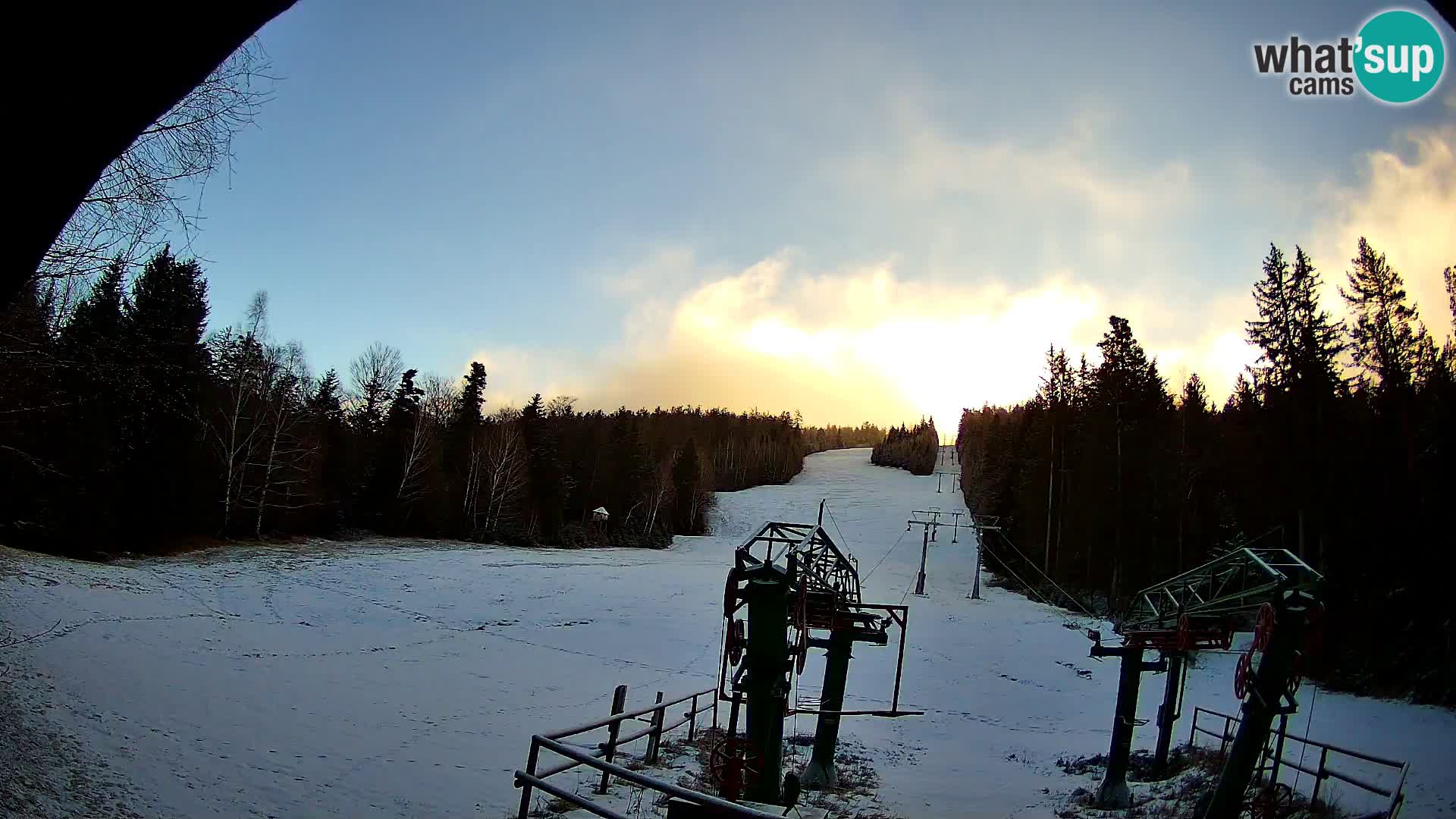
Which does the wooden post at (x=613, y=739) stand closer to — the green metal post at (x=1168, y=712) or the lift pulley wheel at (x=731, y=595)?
the lift pulley wheel at (x=731, y=595)

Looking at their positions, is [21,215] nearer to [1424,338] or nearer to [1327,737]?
[1327,737]

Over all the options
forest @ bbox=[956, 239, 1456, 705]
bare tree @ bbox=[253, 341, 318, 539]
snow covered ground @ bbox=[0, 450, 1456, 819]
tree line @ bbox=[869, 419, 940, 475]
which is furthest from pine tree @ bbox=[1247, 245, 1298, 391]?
tree line @ bbox=[869, 419, 940, 475]

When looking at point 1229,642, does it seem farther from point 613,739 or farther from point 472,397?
point 472,397

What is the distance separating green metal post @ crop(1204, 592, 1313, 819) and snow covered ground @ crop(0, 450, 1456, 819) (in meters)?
4.36

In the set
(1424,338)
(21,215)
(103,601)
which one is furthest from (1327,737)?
(103,601)

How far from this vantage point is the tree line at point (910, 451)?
120250 millimetres

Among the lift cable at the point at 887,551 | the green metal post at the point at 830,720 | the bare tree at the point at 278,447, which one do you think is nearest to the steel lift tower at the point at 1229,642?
the green metal post at the point at 830,720

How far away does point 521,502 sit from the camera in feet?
179

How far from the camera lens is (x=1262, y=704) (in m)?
9.79

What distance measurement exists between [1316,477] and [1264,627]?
57.4 ft

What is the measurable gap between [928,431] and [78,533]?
138 metres

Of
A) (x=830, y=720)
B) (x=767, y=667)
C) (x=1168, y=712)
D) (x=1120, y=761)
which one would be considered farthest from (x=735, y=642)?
(x=1168, y=712)

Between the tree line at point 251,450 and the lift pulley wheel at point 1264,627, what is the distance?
13.9 meters

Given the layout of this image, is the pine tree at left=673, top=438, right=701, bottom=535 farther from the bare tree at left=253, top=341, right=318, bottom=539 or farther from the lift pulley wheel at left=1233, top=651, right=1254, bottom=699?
the lift pulley wheel at left=1233, top=651, right=1254, bottom=699
